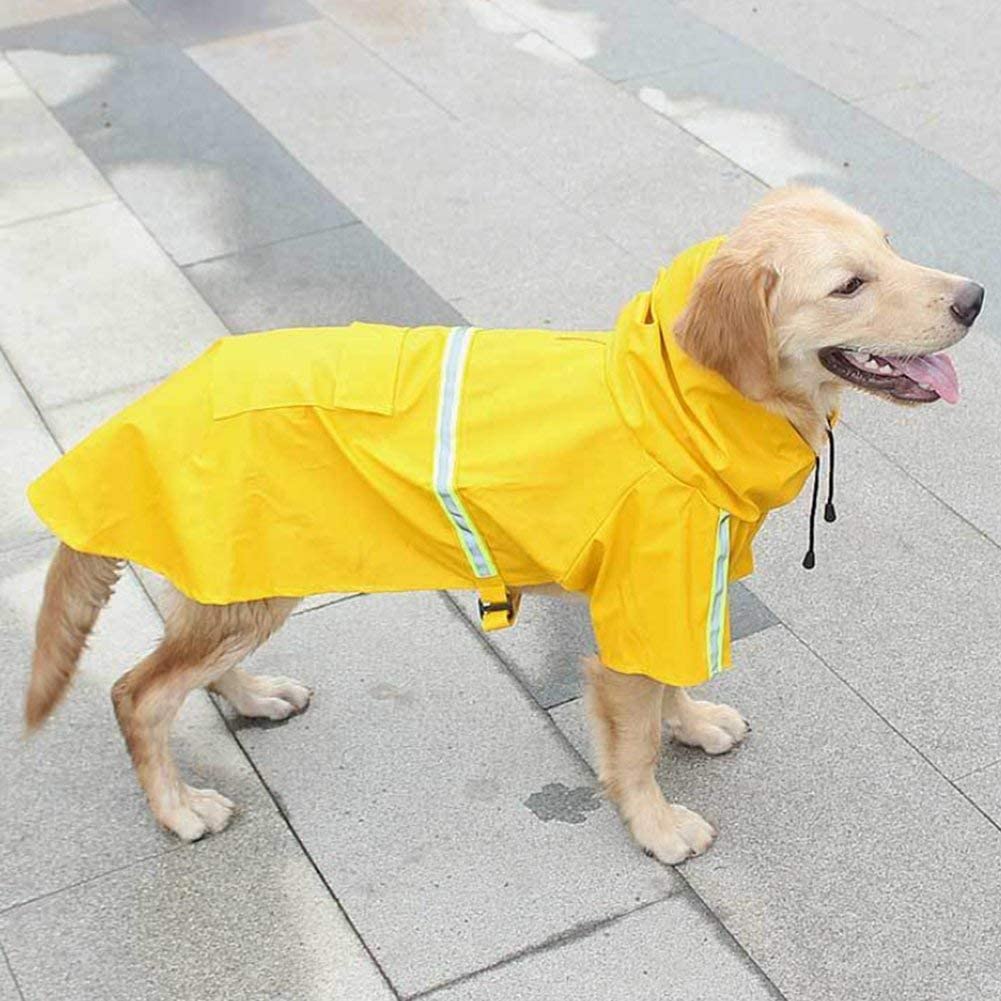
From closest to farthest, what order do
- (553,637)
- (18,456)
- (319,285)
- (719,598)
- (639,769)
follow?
(719,598), (639,769), (553,637), (18,456), (319,285)

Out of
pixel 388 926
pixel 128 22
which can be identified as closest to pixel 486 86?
pixel 128 22

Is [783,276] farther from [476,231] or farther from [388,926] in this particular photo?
[476,231]

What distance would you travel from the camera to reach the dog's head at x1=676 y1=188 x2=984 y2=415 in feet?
12.1

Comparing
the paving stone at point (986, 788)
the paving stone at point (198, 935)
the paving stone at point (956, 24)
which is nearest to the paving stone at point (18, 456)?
the paving stone at point (198, 935)

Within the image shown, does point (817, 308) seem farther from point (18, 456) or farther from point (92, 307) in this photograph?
point (92, 307)

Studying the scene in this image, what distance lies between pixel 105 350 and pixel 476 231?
1.75m

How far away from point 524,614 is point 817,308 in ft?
5.90

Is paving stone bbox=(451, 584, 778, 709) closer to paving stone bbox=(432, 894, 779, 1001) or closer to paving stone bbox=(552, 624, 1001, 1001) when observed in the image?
paving stone bbox=(552, 624, 1001, 1001)

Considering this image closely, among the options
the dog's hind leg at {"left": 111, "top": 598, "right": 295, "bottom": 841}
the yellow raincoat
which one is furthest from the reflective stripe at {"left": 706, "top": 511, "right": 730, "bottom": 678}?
the dog's hind leg at {"left": 111, "top": 598, "right": 295, "bottom": 841}

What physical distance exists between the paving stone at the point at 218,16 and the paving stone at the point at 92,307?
2.13 meters

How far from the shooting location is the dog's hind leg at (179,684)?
13.6 feet

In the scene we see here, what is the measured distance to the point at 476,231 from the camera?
23.7ft

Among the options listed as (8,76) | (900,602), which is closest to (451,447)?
(900,602)

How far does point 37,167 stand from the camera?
7.89 m
